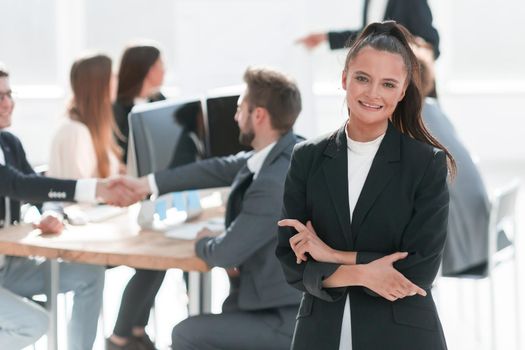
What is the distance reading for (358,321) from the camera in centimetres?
210

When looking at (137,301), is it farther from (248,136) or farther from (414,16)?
(414,16)

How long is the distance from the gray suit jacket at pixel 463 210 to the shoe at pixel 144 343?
120cm

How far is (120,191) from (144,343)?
742mm

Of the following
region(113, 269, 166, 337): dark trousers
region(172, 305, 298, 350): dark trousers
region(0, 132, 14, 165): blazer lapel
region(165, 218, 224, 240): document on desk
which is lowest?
region(113, 269, 166, 337): dark trousers

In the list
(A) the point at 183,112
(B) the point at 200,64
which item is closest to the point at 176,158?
(A) the point at 183,112

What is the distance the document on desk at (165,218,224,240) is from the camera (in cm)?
333

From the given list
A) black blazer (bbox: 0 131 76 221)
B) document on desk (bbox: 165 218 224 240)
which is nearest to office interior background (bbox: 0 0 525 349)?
document on desk (bbox: 165 218 224 240)

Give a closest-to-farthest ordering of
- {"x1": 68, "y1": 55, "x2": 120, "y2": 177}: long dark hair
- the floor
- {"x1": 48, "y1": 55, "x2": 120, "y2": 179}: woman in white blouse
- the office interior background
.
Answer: {"x1": 48, "y1": 55, "x2": 120, "y2": 179}: woman in white blouse → {"x1": 68, "y1": 55, "x2": 120, "y2": 177}: long dark hair → the floor → the office interior background

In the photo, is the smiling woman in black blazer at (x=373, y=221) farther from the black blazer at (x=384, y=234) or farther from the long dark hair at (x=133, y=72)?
the long dark hair at (x=133, y=72)

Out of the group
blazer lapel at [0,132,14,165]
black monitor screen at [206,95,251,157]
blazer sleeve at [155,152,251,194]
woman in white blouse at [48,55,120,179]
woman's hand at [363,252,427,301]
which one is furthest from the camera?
woman in white blouse at [48,55,120,179]

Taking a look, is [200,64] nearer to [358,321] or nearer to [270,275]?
[270,275]

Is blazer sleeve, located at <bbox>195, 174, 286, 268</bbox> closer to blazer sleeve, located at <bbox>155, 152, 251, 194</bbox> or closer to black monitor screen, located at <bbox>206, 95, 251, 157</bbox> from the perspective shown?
blazer sleeve, located at <bbox>155, 152, 251, 194</bbox>

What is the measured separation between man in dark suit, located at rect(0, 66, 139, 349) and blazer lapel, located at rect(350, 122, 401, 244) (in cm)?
150

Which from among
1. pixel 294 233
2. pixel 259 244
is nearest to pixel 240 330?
pixel 259 244
